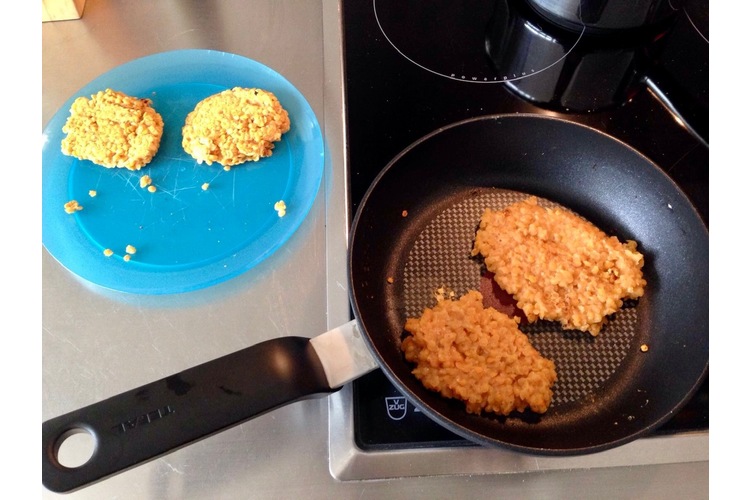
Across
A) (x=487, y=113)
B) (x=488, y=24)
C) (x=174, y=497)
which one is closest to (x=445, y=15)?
(x=488, y=24)

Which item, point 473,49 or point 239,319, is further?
point 473,49

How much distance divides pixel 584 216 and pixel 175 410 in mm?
650

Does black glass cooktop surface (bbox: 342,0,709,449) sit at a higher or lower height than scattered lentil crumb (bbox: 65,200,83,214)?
higher

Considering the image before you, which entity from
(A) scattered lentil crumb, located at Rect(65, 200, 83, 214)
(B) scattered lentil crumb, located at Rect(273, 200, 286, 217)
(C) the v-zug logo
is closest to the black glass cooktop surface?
(B) scattered lentil crumb, located at Rect(273, 200, 286, 217)

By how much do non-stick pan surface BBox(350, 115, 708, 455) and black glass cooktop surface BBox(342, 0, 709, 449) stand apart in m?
0.06

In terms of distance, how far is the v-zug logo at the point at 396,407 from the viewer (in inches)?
26.6

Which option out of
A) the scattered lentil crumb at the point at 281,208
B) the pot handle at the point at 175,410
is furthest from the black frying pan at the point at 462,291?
the scattered lentil crumb at the point at 281,208

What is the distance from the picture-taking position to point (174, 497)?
64cm

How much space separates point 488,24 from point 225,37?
0.46 m

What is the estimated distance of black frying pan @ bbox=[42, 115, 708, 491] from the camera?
1.83 ft

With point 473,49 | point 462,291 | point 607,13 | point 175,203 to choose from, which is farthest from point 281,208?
point 607,13

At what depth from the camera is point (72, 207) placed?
2.62ft

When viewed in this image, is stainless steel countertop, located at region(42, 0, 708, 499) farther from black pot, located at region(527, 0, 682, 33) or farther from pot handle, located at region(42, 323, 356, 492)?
black pot, located at region(527, 0, 682, 33)

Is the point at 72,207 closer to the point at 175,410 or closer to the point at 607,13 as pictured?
the point at 175,410
